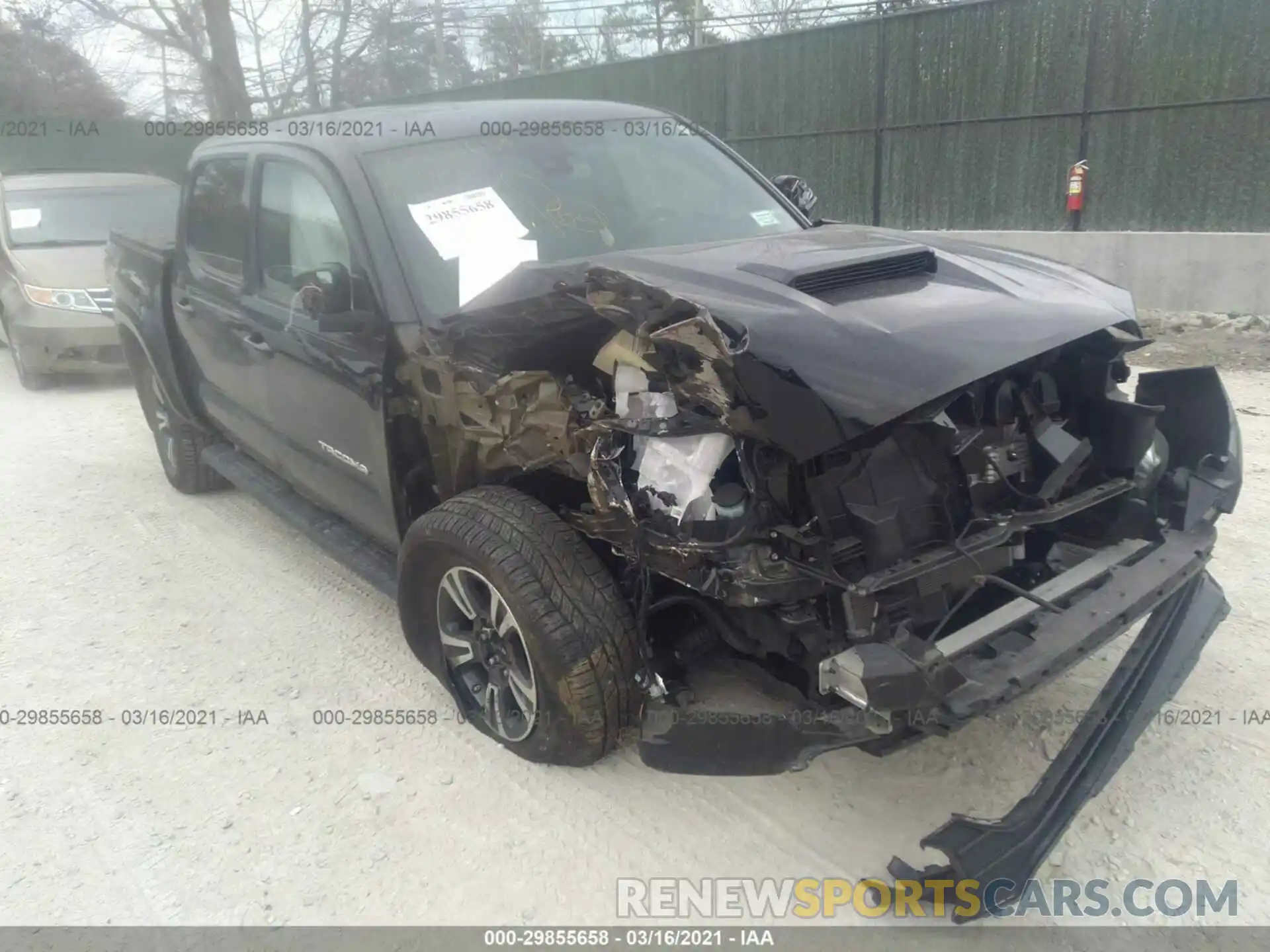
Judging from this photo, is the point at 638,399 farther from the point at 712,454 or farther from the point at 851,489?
the point at 851,489

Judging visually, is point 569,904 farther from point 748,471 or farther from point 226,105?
point 226,105

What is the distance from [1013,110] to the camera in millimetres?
10719

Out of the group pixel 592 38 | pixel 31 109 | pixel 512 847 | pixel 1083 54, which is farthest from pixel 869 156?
pixel 31 109

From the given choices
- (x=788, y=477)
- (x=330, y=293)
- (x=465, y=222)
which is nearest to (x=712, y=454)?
(x=788, y=477)

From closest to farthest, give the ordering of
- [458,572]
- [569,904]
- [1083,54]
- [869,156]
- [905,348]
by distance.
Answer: [905,348] < [569,904] < [458,572] < [1083,54] < [869,156]

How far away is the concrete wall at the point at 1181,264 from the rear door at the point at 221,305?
5.62m

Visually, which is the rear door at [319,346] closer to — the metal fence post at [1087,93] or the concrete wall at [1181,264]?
the concrete wall at [1181,264]

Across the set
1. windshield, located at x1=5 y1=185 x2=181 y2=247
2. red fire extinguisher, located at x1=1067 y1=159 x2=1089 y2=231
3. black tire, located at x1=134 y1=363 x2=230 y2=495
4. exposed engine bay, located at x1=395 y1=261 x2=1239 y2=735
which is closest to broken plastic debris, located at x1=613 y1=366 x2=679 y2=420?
exposed engine bay, located at x1=395 y1=261 x2=1239 y2=735

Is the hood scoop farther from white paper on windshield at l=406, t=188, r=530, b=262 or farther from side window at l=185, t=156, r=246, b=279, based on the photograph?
side window at l=185, t=156, r=246, b=279

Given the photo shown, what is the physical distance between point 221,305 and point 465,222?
1656mm

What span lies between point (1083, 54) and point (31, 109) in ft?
89.1

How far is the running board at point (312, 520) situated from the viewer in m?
3.61

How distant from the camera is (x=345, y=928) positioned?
2.46 m

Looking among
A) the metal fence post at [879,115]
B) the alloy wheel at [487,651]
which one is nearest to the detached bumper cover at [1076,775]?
the alloy wheel at [487,651]
